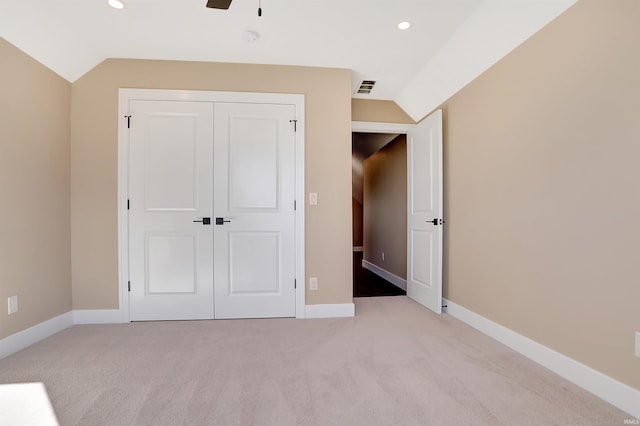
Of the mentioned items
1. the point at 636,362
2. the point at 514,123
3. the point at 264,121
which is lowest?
the point at 636,362

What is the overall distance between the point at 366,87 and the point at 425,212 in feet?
5.21

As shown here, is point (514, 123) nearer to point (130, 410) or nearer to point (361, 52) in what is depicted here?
point (361, 52)

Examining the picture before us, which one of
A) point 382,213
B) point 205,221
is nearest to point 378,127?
point 382,213

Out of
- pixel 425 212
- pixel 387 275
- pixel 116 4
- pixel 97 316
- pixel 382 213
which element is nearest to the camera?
pixel 116 4

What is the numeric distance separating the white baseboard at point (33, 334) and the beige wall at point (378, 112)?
3.61 metres

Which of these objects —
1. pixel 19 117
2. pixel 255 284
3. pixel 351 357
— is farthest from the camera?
pixel 255 284

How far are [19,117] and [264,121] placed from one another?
1.89 metres

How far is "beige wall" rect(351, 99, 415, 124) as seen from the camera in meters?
3.73

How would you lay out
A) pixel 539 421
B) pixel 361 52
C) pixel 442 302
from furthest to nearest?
pixel 442 302 < pixel 361 52 < pixel 539 421

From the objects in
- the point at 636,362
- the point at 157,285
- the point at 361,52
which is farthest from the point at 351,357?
the point at 361,52

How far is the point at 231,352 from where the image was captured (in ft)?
7.30

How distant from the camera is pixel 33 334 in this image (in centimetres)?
241

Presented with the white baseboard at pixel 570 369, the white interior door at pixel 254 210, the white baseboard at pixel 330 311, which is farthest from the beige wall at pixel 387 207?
the white interior door at pixel 254 210

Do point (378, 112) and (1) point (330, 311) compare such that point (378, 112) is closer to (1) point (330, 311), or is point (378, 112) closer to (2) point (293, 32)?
(2) point (293, 32)
